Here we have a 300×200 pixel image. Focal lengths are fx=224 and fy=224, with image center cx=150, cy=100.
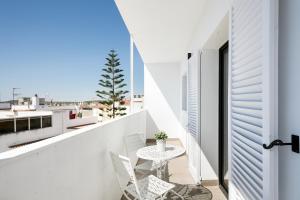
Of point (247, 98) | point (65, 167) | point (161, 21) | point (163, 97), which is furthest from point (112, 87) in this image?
point (247, 98)

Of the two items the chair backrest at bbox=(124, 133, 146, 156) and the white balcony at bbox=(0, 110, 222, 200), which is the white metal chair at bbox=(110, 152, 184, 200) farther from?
the chair backrest at bbox=(124, 133, 146, 156)

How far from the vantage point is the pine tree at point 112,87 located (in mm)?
14594

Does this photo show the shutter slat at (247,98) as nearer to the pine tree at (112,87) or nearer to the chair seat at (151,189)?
the chair seat at (151,189)

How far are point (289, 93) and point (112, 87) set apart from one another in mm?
14020

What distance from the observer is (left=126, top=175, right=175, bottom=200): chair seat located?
218 cm

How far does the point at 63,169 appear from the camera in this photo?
1474 millimetres

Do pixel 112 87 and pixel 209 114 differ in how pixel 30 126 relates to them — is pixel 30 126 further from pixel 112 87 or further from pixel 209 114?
pixel 209 114

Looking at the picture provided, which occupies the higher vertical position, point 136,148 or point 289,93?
point 289,93

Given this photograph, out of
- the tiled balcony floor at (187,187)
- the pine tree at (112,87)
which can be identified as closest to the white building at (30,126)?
the pine tree at (112,87)

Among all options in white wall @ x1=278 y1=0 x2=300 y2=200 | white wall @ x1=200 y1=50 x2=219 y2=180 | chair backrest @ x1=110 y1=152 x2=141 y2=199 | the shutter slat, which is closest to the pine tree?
white wall @ x1=200 y1=50 x2=219 y2=180

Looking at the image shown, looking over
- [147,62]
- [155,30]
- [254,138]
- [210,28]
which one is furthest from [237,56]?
[147,62]

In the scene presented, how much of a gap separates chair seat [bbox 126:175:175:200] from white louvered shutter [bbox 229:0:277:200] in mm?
715

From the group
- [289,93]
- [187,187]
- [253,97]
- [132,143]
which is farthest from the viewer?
[132,143]

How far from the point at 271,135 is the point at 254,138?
0.81 feet
